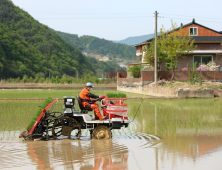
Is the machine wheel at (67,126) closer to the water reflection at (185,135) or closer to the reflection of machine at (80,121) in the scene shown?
the reflection of machine at (80,121)

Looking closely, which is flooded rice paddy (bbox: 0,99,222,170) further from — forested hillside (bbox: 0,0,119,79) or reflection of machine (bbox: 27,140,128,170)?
forested hillside (bbox: 0,0,119,79)

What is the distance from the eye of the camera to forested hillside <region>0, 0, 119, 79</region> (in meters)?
94.9

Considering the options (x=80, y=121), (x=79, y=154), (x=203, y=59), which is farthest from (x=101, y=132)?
(x=203, y=59)

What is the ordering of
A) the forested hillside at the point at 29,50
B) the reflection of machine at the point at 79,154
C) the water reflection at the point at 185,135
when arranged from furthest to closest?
the forested hillside at the point at 29,50 → the water reflection at the point at 185,135 → the reflection of machine at the point at 79,154

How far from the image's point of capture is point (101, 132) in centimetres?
1046

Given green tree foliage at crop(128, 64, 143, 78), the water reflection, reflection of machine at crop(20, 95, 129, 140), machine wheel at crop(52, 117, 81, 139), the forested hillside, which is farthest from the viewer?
the forested hillside

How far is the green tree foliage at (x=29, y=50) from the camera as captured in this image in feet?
311

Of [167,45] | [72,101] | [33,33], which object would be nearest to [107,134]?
[72,101]

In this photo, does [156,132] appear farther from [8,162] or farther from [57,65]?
[57,65]

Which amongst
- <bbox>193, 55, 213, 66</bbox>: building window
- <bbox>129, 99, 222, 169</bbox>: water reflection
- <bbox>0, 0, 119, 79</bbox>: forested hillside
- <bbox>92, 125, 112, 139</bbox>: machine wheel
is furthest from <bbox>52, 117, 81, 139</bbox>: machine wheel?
<bbox>0, 0, 119, 79</bbox>: forested hillside

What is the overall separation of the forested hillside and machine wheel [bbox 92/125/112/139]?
83989 millimetres

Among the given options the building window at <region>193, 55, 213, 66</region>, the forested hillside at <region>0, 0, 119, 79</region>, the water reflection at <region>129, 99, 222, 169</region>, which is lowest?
the water reflection at <region>129, 99, 222, 169</region>

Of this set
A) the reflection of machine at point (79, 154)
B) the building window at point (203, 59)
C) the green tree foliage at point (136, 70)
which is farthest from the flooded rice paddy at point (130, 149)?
the building window at point (203, 59)

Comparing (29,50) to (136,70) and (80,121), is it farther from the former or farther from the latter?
(80,121)
